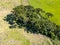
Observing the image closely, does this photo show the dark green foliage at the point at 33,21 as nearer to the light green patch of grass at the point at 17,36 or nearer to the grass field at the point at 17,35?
the grass field at the point at 17,35

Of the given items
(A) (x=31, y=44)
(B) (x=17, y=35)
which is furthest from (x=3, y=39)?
(A) (x=31, y=44)

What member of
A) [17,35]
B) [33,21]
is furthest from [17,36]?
[33,21]

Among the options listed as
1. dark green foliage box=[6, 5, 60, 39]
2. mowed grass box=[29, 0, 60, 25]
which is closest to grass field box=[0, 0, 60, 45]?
mowed grass box=[29, 0, 60, 25]

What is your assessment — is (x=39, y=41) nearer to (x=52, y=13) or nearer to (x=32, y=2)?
(x=52, y=13)

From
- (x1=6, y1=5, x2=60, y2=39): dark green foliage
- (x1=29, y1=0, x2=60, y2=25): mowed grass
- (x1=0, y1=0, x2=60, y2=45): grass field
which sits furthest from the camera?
(x1=29, y1=0, x2=60, y2=25): mowed grass

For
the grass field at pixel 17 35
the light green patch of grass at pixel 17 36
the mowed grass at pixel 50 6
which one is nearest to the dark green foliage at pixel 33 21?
the grass field at pixel 17 35

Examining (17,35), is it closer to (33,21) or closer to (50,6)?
(33,21)

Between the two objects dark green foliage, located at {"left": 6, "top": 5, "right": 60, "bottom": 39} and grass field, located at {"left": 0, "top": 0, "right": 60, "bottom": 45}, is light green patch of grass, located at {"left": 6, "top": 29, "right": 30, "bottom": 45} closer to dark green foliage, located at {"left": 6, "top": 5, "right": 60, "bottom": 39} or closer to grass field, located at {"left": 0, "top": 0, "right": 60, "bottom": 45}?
grass field, located at {"left": 0, "top": 0, "right": 60, "bottom": 45}
